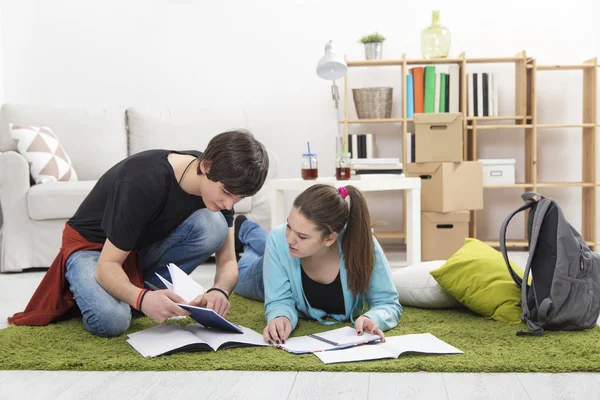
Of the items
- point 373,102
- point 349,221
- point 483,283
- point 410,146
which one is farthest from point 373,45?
point 349,221

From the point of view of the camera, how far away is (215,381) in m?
1.61

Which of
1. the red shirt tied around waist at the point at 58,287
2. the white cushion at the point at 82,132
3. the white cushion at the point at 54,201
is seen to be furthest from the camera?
the white cushion at the point at 82,132

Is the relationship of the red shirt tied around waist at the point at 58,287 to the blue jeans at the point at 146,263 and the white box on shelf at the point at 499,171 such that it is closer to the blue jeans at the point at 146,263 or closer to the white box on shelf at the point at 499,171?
the blue jeans at the point at 146,263

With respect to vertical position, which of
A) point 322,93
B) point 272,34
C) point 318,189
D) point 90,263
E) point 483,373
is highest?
point 272,34

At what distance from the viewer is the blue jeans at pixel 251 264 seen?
101 inches

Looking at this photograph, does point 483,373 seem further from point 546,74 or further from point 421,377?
point 546,74

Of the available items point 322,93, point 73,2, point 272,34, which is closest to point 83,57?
point 73,2

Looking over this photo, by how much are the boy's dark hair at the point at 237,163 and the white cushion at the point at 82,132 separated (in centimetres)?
253

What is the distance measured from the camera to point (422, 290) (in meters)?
2.44

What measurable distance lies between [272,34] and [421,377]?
3438 millimetres

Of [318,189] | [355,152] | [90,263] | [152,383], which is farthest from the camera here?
[355,152]

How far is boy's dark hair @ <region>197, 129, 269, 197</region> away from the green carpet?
0.43m

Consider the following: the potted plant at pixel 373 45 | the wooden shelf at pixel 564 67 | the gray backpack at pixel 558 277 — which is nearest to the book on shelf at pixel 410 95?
the potted plant at pixel 373 45

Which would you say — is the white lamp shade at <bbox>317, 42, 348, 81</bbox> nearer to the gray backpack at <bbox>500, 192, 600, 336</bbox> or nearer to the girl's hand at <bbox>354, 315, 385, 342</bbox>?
the gray backpack at <bbox>500, 192, 600, 336</bbox>
